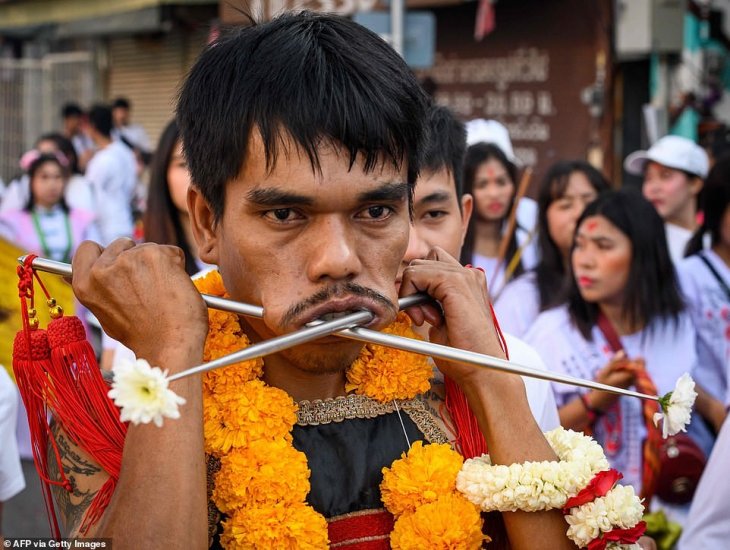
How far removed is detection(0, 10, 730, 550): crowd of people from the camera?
2145 millimetres

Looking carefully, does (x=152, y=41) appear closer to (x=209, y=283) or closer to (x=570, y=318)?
(x=570, y=318)

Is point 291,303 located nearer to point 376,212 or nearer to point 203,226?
point 376,212

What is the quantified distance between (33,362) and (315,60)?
0.90 meters

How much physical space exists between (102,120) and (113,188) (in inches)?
67.6

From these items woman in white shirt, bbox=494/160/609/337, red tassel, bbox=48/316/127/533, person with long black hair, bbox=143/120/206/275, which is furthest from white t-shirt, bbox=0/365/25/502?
woman in white shirt, bbox=494/160/609/337

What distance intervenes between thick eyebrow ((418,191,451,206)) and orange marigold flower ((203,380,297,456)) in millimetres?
1114

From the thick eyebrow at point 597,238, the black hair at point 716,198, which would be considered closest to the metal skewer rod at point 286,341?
the thick eyebrow at point 597,238

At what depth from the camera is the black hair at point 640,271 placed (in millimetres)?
4836

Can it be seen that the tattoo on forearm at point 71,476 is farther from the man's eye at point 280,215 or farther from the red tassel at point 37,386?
the man's eye at point 280,215

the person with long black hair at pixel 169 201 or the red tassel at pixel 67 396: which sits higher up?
the person with long black hair at pixel 169 201

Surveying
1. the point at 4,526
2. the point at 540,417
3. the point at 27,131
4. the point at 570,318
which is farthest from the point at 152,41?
the point at 540,417

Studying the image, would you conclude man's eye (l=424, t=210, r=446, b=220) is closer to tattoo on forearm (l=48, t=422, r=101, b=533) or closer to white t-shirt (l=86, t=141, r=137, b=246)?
tattoo on forearm (l=48, t=422, r=101, b=533)

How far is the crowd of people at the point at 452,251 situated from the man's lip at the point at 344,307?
56 mm

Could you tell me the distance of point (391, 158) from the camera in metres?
2.21
